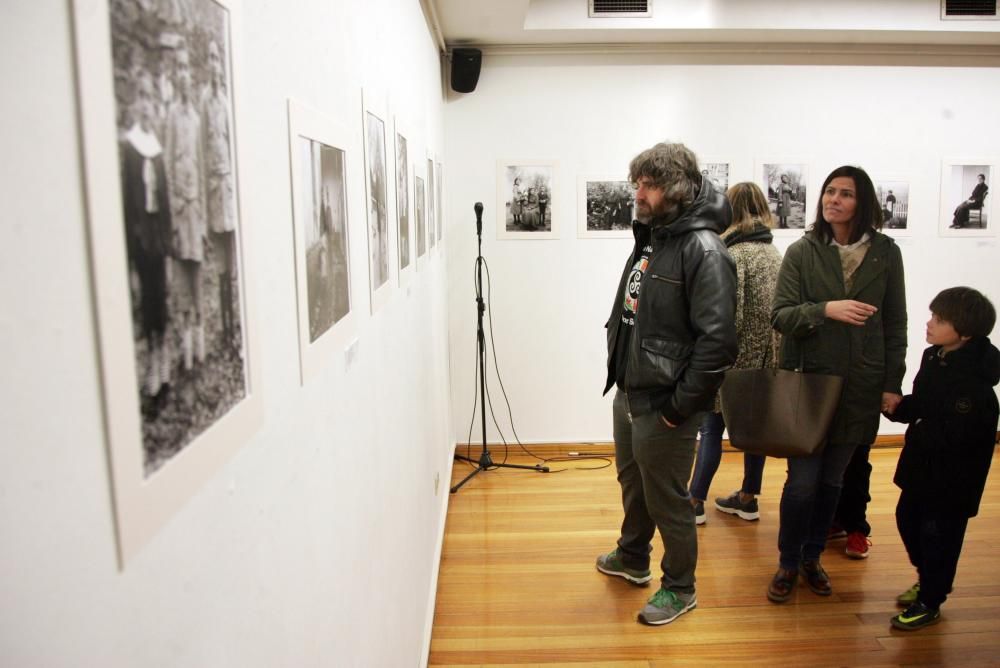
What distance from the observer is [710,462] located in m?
3.86

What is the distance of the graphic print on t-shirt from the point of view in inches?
112

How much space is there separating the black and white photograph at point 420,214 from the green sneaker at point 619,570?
167 cm

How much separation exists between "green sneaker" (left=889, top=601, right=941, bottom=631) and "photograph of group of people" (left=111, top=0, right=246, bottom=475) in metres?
3.09

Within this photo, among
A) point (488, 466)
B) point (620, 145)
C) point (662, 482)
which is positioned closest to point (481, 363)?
point (488, 466)

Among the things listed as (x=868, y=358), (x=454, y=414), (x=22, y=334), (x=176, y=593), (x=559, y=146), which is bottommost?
(x=454, y=414)

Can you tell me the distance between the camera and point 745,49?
4875 mm

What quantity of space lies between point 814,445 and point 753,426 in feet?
0.78

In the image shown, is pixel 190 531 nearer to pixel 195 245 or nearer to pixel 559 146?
pixel 195 245

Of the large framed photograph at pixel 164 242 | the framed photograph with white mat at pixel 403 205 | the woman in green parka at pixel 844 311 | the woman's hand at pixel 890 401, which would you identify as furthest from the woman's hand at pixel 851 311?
the large framed photograph at pixel 164 242

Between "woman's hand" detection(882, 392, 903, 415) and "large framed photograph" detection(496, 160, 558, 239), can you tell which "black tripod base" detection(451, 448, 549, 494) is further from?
"woman's hand" detection(882, 392, 903, 415)

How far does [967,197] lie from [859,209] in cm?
307

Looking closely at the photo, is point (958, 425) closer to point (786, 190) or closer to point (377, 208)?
point (377, 208)

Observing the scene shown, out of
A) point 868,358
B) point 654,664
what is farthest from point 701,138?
point 654,664

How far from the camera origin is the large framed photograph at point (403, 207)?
214 centimetres
